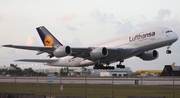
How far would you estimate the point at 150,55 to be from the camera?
46.0 m

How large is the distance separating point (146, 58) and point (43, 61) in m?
15.4

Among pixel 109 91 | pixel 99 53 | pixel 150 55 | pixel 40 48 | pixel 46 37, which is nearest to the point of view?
pixel 109 91

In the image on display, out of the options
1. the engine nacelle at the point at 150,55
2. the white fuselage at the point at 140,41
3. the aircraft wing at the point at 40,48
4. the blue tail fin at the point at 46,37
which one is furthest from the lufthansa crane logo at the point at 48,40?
the engine nacelle at the point at 150,55

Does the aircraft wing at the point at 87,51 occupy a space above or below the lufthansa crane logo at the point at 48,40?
below

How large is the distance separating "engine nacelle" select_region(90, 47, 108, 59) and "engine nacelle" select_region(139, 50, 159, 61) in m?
7.07

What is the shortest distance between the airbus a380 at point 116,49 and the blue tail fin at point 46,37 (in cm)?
20

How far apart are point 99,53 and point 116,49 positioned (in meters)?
2.18

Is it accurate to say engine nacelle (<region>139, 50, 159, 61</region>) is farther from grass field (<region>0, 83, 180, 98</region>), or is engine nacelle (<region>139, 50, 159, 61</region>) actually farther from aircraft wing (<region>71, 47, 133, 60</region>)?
grass field (<region>0, 83, 180, 98</region>)

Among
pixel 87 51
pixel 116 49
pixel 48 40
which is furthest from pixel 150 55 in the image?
pixel 48 40

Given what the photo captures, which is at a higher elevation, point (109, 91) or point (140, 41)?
point (140, 41)

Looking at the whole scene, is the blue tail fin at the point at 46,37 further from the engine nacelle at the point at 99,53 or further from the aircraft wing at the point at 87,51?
the engine nacelle at the point at 99,53

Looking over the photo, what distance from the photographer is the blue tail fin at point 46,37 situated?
162ft

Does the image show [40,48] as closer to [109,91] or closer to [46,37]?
[46,37]

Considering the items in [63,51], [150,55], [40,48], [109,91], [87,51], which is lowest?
[109,91]
